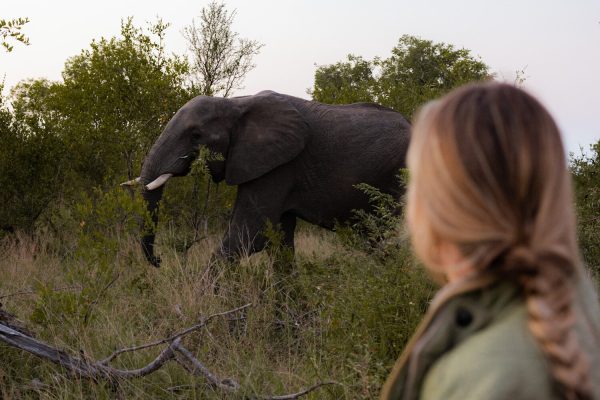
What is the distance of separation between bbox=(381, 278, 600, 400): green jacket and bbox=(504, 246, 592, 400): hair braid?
0.07ft

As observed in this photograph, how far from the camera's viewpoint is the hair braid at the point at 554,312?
136cm

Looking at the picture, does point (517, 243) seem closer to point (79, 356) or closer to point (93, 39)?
point (79, 356)

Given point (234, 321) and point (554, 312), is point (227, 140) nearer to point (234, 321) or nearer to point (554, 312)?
point (234, 321)

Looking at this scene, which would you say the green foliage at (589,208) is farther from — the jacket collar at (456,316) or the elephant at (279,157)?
the jacket collar at (456,316)

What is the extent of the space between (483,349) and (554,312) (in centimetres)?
13

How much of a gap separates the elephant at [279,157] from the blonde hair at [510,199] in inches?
258

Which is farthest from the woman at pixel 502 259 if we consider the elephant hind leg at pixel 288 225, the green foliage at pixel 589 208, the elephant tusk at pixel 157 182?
the elephant hind leg at pixel 288 225

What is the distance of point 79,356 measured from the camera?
466cm

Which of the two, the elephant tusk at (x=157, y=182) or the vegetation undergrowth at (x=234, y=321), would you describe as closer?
the vegetation undergrowth at (x=234, y=321)

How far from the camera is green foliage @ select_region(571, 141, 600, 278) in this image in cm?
649

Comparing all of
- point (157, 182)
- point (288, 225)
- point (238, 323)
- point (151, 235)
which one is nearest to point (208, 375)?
point (238, 323)

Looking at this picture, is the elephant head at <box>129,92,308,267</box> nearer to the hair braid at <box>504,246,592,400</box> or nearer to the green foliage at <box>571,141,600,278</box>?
the green foliage at <box>571,141,600,278</box>

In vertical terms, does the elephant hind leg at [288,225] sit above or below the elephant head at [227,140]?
below

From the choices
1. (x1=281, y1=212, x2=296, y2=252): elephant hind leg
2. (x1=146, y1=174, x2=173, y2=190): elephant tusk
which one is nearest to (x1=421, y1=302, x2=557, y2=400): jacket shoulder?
(x1=146, y1=174, x2=173, y2=190): elephant tusk
